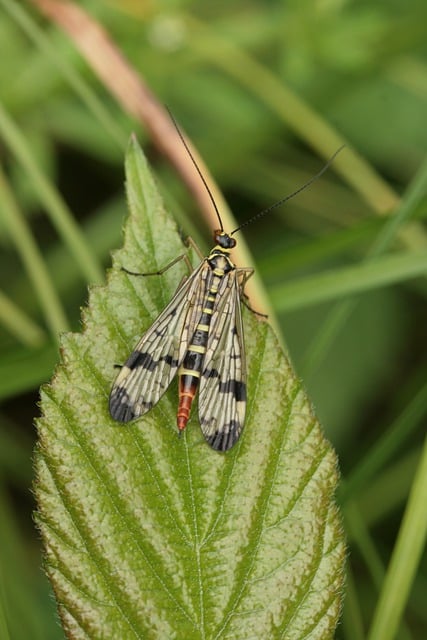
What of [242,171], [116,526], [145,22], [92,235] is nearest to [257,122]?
[242,171]

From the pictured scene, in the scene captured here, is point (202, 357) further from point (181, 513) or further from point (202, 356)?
point (181, 513)

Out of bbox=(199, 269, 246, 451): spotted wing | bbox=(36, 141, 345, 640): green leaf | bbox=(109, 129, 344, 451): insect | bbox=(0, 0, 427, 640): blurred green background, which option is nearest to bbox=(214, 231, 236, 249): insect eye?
bbox=(109, 129, 344, 451): insect

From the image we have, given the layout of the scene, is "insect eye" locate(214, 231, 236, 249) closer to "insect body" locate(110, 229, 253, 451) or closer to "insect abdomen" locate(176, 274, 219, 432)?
"insect body" locate(110, 229, 253, 451)

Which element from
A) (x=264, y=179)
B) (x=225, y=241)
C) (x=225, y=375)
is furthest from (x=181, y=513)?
(x=264, y=179)

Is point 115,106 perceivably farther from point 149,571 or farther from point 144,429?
point 149,571

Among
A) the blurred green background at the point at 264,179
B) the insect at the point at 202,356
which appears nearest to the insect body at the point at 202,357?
the insect at the point at 202,356

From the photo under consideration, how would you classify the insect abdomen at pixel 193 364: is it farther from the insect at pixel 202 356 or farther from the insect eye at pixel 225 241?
the insect eye at pixel 225 241
